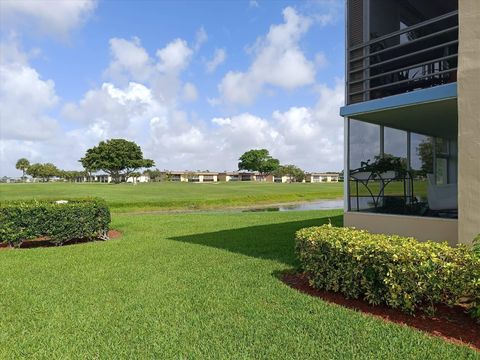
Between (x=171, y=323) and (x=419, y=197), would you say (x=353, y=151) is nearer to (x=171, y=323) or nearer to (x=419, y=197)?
(x=419, y=197)

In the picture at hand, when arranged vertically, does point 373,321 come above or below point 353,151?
below

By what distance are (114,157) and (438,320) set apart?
68647 mm

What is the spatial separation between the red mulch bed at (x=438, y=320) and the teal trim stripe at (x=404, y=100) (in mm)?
2878

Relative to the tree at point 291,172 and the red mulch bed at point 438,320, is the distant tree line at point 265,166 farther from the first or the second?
the red mulch bed at point 438,320

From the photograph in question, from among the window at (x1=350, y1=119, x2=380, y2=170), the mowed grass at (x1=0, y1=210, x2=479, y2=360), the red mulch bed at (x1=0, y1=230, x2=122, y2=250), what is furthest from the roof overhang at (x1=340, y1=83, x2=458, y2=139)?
the red mulch bed at (x1=0, y1=230, x2=122, y2=250)

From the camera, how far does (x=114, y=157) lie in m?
67.6

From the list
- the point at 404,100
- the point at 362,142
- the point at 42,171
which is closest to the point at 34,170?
the point at 42,171

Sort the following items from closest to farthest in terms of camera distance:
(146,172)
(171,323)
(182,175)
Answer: (171,323) → (146,172) → (182,175)

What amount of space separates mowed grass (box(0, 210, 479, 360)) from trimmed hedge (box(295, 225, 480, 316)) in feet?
1.21

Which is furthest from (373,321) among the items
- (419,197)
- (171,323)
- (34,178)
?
(34,178)

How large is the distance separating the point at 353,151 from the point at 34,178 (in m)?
120

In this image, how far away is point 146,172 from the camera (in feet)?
356

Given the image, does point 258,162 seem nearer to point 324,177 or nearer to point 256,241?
point 324,177

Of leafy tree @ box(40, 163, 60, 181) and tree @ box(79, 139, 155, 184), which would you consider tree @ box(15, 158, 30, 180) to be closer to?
leafy tree @ box(40, 163, 60, 181)
